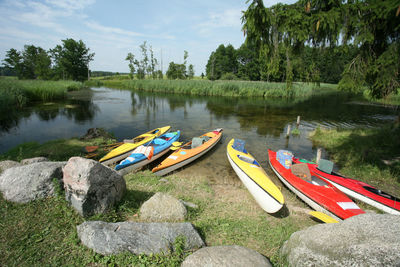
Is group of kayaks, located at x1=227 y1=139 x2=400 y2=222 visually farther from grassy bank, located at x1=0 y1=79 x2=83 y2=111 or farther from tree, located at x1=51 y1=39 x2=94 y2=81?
tree, located at x1=51 y1=39 x2=94 y2=81

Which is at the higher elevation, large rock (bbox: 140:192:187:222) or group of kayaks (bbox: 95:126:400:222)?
large rock (bbox: 140:192:187:222)

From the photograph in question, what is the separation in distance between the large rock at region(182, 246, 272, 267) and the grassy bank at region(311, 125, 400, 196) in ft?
16.9

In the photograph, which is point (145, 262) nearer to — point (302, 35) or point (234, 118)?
point (302, 35)

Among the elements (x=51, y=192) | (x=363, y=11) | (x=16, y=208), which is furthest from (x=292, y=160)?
(x=16, y=208)

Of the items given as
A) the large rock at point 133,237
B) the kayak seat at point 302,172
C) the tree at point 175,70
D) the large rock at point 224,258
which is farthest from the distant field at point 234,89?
the large rock at point 224,258

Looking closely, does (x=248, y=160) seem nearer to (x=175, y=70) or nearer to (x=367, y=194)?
(x=367, y=194)

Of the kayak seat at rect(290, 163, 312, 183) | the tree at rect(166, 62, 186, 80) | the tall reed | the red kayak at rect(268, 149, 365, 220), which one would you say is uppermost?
the tree at rect(166, 62, 186, 80)

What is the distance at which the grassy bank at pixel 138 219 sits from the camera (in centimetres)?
264

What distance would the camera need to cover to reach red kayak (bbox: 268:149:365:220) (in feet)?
15.5

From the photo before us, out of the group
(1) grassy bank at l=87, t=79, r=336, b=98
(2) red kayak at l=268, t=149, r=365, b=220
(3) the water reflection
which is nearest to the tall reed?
(1) grassy bank at l=87, t=79, r=336, b=98

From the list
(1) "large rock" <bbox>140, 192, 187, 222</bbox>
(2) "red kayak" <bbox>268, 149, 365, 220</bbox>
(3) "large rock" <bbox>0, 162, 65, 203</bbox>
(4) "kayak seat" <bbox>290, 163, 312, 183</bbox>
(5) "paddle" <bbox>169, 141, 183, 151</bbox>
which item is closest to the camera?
(3) "large rock" <bbox>0, 162, 65, 203</bbox>

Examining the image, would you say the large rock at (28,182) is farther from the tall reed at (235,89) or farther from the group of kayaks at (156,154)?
the tall reed at (235,89)

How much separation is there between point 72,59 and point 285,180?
56.9 metres

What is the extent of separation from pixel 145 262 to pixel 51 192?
2475 mm
